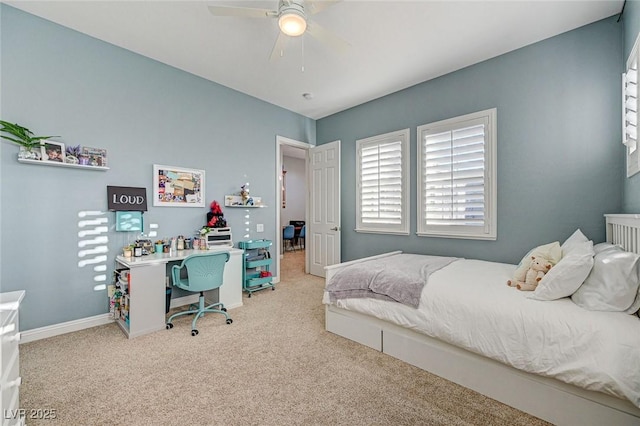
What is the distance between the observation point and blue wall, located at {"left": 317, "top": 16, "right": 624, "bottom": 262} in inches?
99.7

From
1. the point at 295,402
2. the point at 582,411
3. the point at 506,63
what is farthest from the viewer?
the point at 506,63

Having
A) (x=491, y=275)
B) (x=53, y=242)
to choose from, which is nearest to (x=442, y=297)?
(x=491, y=275)

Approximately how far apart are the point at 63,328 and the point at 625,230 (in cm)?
489

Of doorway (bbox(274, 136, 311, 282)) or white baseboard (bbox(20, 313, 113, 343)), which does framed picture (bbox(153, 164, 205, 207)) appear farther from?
doorway (bbox(274, 136, 311, 282))

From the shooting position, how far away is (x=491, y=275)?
2.43m

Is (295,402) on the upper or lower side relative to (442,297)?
lower

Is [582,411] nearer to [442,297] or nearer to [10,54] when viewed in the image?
[442,297]

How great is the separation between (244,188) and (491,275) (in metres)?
3.33

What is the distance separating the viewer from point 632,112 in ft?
6.70

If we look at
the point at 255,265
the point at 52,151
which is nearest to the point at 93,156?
the point at 52,151

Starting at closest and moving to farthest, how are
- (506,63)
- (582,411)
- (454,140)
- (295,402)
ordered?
(582,411) < (295,402) < (506,63) < (454,140)

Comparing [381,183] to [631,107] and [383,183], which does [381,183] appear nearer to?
[383,183]

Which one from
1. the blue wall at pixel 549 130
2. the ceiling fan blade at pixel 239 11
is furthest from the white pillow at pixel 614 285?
the ceiling fan blade at pixel 239 11

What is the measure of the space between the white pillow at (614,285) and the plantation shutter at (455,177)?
162cm
